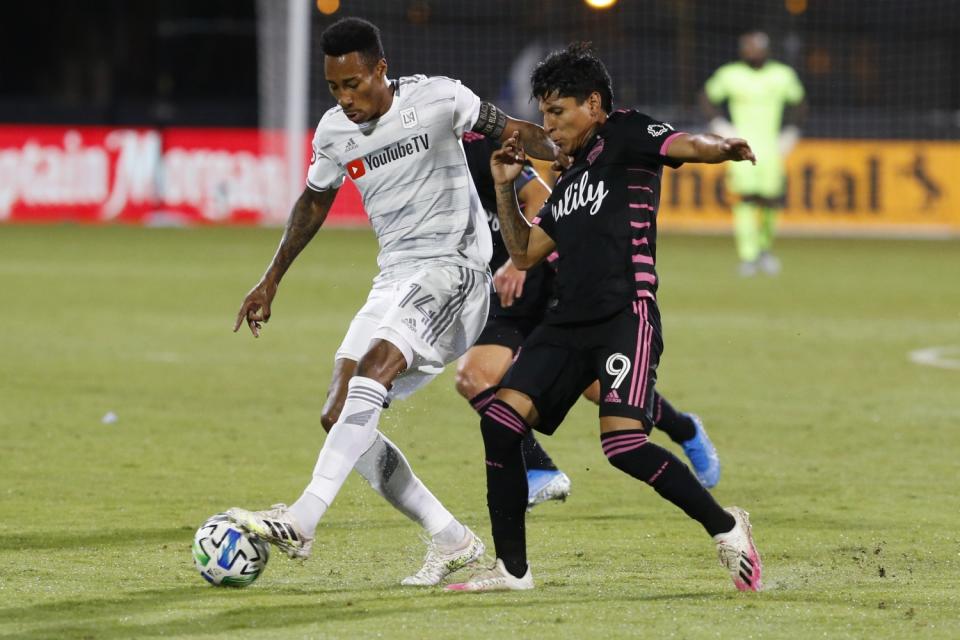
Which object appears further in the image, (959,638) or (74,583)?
(74,583)

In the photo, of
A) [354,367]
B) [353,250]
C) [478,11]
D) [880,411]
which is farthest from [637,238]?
[478,11]

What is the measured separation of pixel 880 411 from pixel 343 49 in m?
5.29

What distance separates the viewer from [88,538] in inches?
260

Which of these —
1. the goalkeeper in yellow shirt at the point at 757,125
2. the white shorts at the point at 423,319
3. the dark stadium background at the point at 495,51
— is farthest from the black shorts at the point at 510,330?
the dark stadium background at the point at 495,51

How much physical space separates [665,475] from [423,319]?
102 cm

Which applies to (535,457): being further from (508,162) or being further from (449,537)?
(508,162)

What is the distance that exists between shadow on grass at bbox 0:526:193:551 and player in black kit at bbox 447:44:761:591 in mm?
1427

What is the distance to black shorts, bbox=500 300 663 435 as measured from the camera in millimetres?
5668

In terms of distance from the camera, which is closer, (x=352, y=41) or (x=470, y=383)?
(x=352, y=41)

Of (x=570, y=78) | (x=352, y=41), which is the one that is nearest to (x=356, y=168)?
(x=352, y=41)

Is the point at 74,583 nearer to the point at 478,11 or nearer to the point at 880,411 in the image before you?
the point at 880,411

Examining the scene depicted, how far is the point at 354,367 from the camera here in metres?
6.13

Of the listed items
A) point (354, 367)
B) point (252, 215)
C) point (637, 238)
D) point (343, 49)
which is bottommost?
point (252, 215)

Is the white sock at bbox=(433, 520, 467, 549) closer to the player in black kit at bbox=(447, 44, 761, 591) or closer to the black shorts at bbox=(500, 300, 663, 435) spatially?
the player in black kit at bbox=(447, 44, 761, 591)
